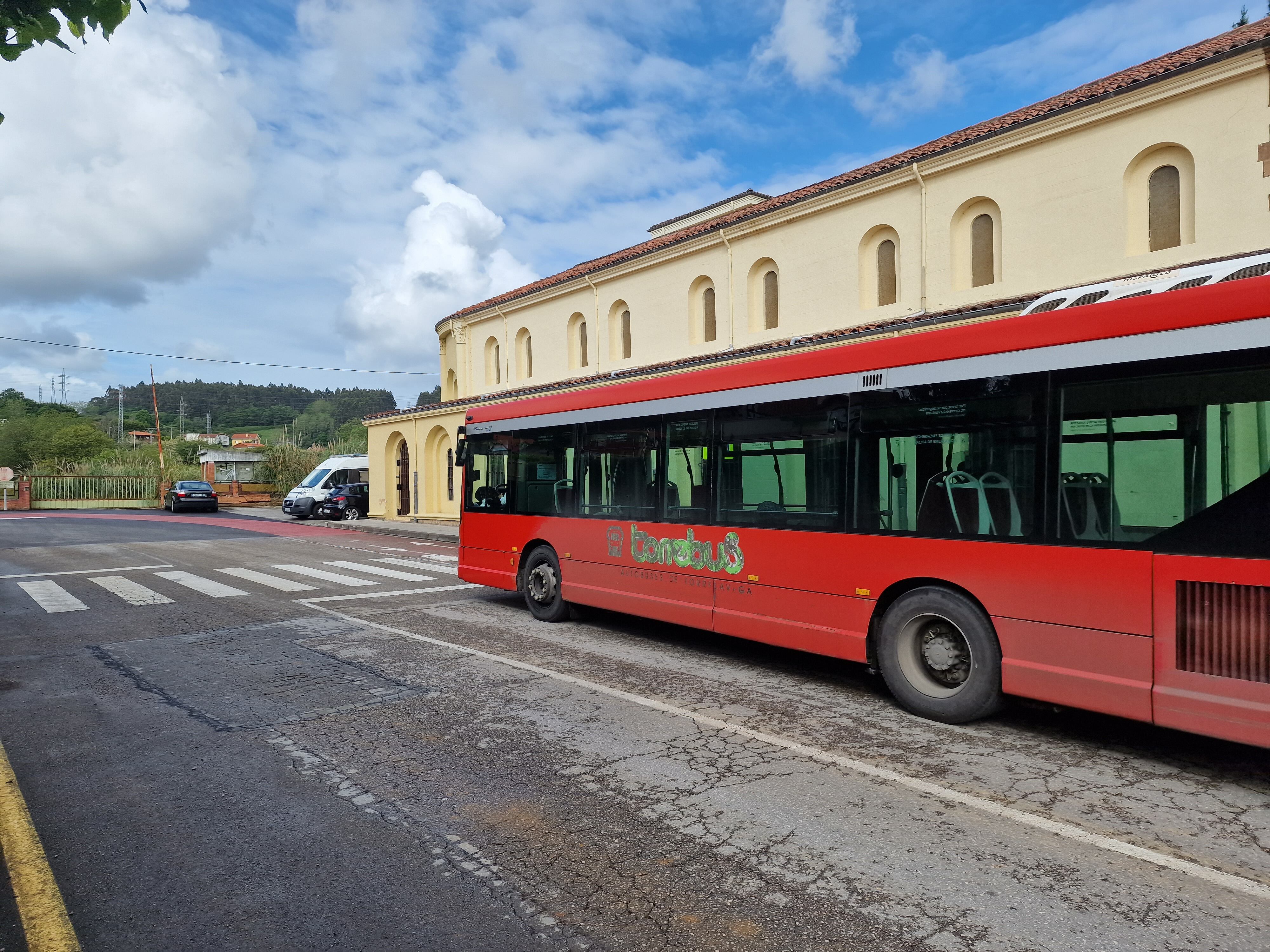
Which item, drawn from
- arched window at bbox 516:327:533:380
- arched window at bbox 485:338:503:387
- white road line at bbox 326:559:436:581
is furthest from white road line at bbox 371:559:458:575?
arched window at bbox 485:338:503:387

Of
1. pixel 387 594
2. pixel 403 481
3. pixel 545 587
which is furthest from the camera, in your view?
pixel 403 481

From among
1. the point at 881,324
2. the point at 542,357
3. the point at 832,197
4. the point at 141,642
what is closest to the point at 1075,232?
the point at 881,324

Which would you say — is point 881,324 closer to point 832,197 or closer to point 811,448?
point 832,197

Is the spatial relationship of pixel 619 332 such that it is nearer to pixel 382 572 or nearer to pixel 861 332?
pixel 861 332

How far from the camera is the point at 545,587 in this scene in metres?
9.52

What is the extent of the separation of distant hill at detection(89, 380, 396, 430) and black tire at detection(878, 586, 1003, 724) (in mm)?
92645

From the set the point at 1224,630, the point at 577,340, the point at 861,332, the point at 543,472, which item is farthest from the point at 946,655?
the point at 577,340

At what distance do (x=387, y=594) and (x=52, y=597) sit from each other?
4841 millimetres

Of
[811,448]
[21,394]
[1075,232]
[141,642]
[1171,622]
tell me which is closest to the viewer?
[1171,622]

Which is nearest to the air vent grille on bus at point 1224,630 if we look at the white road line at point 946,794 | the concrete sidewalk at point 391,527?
the white road line at point 946,794

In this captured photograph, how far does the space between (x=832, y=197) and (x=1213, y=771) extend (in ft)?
53.6

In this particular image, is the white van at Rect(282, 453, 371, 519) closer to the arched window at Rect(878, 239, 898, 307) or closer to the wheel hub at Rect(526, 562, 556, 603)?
the arched window at Rect(878, 239, 898, 307)

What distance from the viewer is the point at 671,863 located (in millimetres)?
3379

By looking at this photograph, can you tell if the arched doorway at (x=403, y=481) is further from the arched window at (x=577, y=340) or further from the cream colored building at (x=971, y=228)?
the arched window at (x=577, y=340)
